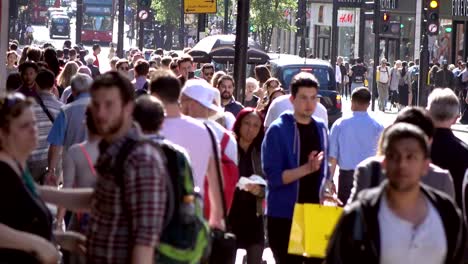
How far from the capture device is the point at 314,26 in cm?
7494

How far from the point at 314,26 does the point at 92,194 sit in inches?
2721

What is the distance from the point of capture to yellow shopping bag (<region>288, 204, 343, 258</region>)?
27.9 ft

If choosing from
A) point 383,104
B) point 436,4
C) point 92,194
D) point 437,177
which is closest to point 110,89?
point 92,194

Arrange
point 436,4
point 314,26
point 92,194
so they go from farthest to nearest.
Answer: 1. point 314,26
2. point 436,4
3. point 92,194

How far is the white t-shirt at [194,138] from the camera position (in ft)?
25.8

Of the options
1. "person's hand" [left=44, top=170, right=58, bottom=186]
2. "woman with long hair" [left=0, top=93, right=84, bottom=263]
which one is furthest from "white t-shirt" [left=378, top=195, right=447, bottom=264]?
"person's hand" [left=44, top=170, right=58, bottom=186]

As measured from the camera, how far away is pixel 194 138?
788 cm

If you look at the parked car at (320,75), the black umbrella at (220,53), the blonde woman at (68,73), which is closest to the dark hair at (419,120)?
the blonde woman at (68,73)

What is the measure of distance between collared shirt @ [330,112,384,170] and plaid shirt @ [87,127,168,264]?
22.1 feet

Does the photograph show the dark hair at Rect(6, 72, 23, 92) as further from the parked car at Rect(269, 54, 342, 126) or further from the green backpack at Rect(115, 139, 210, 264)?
the parked car at Rect(269, 54, 342, 126)

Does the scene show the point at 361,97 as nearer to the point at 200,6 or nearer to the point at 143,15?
the point at 200,6

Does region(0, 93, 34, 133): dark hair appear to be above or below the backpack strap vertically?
above

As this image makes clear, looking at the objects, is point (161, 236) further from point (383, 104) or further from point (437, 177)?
point (383, 104)

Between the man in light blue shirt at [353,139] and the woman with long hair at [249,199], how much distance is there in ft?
3.93
